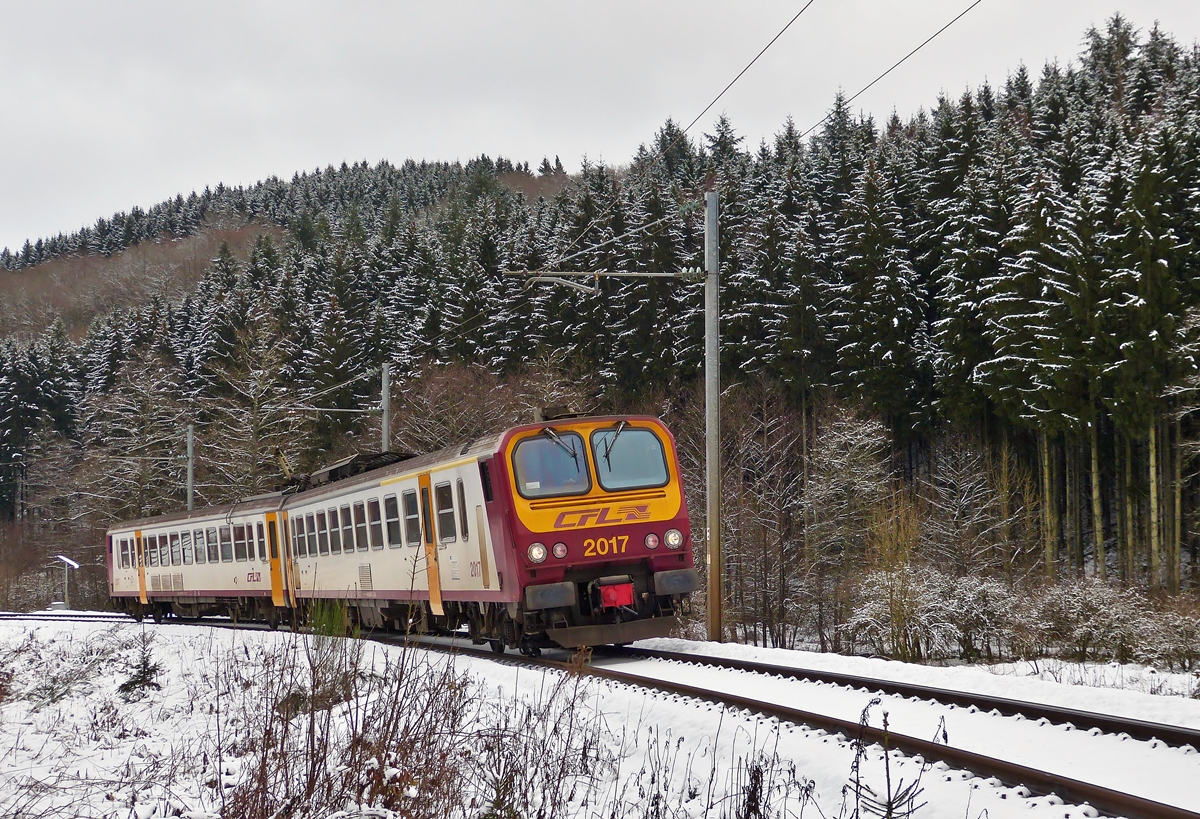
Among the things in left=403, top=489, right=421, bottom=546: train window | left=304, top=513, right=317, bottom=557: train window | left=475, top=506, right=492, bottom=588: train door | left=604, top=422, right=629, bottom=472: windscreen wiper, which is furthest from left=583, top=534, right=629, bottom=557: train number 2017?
left=304, top=513, right=317, bottom=557: train window

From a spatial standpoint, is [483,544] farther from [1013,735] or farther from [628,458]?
[1013,735]

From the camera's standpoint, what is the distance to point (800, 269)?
4247cm

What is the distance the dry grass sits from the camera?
133 metres

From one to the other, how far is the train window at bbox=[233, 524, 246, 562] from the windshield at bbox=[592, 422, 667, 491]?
41.7 feet

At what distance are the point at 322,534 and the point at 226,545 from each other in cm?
650

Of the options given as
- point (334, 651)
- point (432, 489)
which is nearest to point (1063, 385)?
point (432, 489)

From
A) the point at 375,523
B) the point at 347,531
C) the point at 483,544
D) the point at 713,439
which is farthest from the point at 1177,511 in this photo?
the point at 483,544

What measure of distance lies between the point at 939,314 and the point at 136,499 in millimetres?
32694

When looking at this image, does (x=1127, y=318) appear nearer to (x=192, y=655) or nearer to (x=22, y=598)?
(x=192, y=655)

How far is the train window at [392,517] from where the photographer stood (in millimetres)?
14578

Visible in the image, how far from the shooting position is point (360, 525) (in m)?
16.1

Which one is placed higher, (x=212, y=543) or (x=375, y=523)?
(x=375, y=523)

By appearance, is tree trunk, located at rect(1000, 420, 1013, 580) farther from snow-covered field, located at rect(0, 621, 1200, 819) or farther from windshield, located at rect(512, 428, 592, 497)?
snow-covered field, located at rect(0, 621, 1200, 819)

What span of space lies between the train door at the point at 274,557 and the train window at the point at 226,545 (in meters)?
2.59
